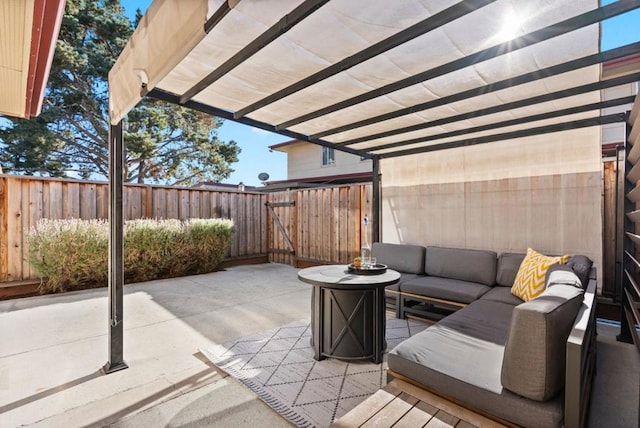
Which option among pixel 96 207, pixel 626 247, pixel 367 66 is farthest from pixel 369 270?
pixel 96 207

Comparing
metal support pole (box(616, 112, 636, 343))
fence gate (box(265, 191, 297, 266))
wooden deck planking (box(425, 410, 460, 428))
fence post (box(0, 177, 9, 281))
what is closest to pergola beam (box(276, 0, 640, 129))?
metal support pole (box(616, 112, 636, 343))

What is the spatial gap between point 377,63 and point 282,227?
5699mm

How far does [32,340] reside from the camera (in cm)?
300

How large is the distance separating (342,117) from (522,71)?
168 centimetres

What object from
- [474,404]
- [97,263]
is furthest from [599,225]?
[97,263]

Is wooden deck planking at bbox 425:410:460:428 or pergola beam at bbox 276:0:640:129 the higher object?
pergola beam at bbox 276:0:640:129

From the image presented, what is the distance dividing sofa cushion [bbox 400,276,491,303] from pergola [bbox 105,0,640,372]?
5.92 ft

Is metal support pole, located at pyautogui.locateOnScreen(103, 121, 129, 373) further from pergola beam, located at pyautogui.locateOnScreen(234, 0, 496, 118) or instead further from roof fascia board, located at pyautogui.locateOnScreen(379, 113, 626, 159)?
roof fascia board, located at pyautogui.locateOnScreen(379, 113, 626, 159)

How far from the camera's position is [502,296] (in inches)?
120

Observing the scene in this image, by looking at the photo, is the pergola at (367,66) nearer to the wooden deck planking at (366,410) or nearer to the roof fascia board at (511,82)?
the roof fascia board at (511,82)

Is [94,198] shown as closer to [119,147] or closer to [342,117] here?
[119,147]

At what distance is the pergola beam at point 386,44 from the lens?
5.51ft

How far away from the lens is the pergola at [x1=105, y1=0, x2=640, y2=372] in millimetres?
1686

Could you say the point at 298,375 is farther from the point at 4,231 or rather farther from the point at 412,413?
the point at 4,231
